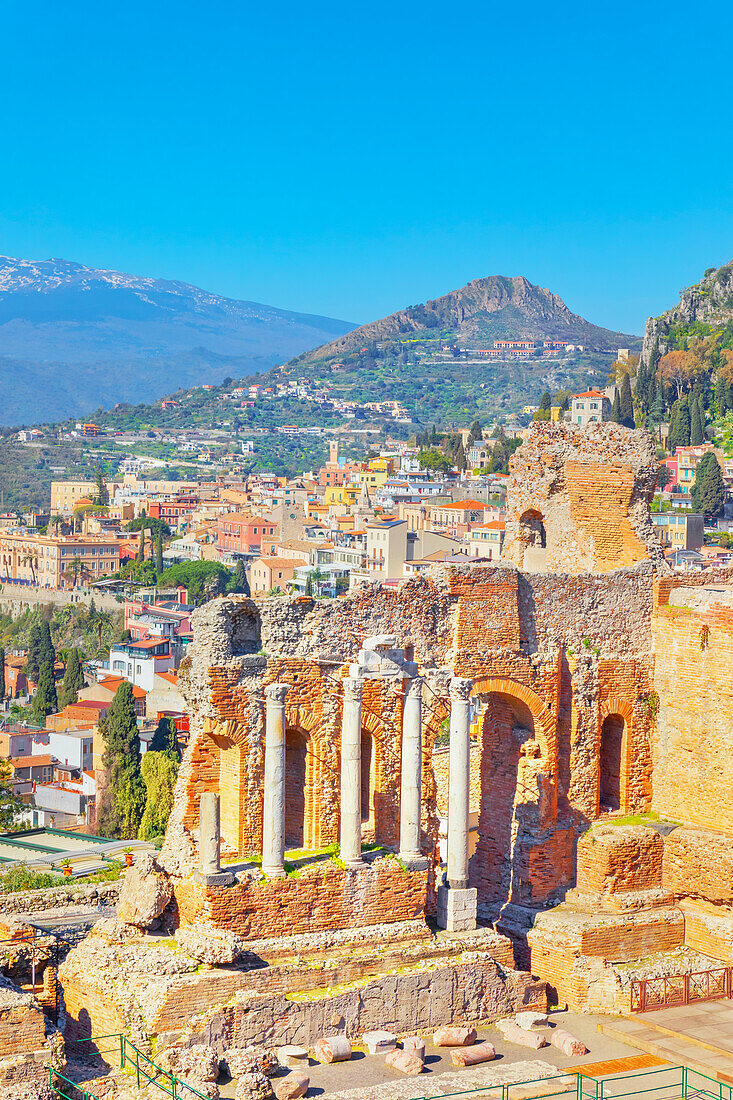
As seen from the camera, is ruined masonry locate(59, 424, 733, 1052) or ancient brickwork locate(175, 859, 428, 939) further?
ancient brickwork locate(175, 859, 428, 939)

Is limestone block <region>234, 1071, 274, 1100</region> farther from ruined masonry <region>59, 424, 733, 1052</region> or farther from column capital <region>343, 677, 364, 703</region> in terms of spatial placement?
column capital <region>343, 677, 364, 703</region>

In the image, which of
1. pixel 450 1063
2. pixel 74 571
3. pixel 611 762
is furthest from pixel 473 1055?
pixel 74 571

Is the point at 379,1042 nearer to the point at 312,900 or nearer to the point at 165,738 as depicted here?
the point at 312,900

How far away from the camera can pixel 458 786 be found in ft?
59.0

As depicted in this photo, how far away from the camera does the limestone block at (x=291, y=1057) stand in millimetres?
15125

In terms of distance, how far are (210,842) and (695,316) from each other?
140491 millimetres

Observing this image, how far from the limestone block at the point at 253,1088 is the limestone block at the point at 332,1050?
1.10m

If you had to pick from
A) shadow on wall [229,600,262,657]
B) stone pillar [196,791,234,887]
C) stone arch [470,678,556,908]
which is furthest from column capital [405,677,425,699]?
stone pillar [196,791,234,887]

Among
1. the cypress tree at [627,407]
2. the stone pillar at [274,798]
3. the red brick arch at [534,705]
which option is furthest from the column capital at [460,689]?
the cypress tree at [627,407]

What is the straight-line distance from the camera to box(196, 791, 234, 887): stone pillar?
52.2ft

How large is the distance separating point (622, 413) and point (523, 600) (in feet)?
347

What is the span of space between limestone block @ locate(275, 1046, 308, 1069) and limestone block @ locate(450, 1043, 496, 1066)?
1.67m

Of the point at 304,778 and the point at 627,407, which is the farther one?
the point at 627,407

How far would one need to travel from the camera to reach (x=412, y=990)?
16438 millimetres
